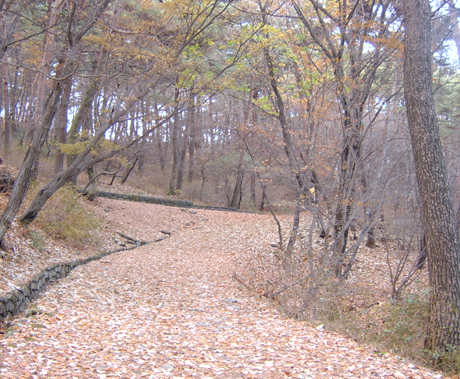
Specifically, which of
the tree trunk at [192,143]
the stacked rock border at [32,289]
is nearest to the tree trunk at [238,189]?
the tree trunk at [192,143]

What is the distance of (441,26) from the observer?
8.95 metres

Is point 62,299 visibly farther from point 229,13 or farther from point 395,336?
point 229,13

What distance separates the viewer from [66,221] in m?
8.90

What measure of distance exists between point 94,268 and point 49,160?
441 inches

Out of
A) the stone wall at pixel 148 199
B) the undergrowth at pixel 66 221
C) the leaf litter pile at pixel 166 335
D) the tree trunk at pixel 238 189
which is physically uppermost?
the tree trunk at pixel 238 189

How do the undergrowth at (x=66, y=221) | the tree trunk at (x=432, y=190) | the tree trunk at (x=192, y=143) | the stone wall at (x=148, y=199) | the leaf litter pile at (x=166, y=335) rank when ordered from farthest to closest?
the tree trunk at (x=192, y=143), the stone wall at (x=148, y=199), the undergrowth at (x=66, y=221), the tree trunk at (x=432, y=190), the leaf litter pile at (x=166, y=335)

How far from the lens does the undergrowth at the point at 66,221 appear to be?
27.8ft

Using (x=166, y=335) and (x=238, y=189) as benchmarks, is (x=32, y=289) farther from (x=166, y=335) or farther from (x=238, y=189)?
(x=238, y=189)

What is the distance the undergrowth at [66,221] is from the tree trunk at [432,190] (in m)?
7.12

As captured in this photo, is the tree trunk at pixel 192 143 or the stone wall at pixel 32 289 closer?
the stone wall at pixel 32 289

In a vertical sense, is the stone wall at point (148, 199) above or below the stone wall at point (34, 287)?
above

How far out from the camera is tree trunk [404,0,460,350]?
15.2ft

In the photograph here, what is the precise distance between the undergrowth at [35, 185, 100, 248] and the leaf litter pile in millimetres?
1031

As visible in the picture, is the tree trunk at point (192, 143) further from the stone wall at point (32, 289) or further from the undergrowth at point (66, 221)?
the stone wall at point (32, 289)
